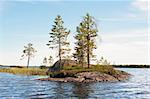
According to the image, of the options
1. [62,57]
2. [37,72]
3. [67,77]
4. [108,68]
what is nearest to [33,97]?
[67,77]

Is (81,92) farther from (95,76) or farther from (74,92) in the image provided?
(95,76)

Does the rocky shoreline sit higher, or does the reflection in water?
the rocky shoreline

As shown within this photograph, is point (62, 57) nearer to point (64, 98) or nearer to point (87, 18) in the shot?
point (87, 18)

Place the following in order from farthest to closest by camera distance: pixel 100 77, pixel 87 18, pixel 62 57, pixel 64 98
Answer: pixel 62 57
pixel 87 18
pixel 100 77
pixel 64 98

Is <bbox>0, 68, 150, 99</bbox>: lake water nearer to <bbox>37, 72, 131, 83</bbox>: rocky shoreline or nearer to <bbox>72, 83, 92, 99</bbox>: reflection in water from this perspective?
<bbox>72, 83, 92, 99</bbox>: reflection in water

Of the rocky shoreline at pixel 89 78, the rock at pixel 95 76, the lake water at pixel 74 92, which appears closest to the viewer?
the lake water at pixel 74 92

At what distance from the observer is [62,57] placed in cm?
7750

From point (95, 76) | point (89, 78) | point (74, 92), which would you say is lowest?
point (74, 92)

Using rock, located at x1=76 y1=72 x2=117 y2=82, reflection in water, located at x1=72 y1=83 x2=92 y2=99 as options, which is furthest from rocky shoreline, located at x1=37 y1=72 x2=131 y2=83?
reflection in water, located at x1=72 y1=83 x2=92 y2=99

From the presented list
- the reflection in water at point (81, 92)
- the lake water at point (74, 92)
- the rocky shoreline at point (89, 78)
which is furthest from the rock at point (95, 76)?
the reflection in water at point (81, 92)

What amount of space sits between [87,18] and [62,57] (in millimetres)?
13247

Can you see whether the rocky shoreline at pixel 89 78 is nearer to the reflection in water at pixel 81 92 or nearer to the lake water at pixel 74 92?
the lake water at pixel 74 92

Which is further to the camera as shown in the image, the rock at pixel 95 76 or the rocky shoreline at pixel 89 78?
the rock at pixel 95 76

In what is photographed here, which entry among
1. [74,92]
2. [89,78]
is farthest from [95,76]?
[74,92]
